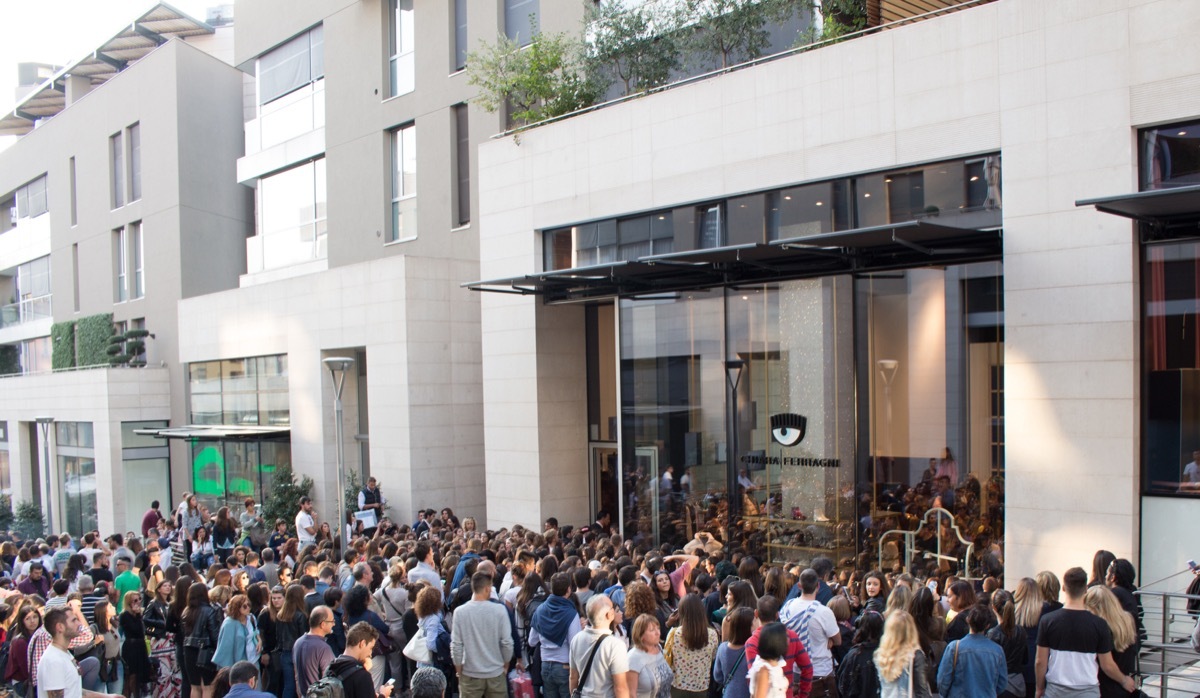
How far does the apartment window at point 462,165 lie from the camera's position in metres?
23.8

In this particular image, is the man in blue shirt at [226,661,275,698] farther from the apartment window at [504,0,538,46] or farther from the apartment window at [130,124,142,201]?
the apartment window at [130,124,142,201]

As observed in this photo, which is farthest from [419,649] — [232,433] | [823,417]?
[232,433]

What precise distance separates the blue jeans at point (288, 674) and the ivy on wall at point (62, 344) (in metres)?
36.2

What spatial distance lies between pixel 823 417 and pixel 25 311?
46157 mm

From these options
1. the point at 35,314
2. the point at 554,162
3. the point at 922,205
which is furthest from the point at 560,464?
the point at 35,314

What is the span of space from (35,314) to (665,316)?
135 feet

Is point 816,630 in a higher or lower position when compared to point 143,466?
higher

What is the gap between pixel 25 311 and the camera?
47.7 metres

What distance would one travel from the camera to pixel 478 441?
22.7 m

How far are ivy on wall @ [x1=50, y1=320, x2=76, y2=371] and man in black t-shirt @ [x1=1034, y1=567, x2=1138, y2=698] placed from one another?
138 feet

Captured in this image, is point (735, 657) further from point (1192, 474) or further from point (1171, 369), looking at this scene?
point (1171, 369)

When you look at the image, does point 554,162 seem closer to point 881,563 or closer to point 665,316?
point 665,316

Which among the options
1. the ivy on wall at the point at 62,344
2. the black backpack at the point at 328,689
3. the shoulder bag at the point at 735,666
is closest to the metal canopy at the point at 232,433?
the ivy on wall at the point at 62,344

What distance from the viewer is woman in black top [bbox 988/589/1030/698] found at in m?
7.74
